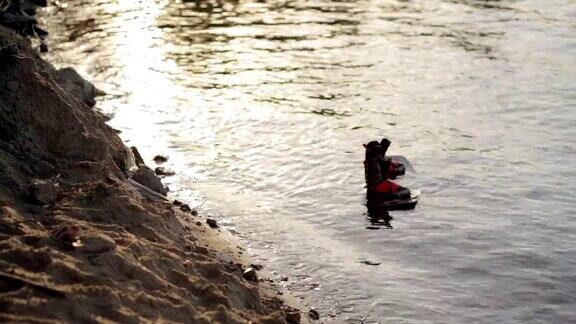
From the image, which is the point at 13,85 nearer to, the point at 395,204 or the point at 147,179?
the point at 147,179

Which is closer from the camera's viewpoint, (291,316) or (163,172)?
(291,316)

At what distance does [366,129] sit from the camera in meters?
19.7

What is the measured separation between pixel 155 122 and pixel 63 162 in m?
9.95

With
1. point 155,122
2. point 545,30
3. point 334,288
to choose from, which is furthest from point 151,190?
point 545,30

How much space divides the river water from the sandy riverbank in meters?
2.12

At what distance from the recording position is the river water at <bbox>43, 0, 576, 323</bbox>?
12.2 meters

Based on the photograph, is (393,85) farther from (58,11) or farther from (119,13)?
(58,11)

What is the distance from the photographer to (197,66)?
86.8 ft

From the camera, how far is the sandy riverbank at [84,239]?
737 cm

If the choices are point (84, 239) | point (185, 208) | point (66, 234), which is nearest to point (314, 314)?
point (84, 239)

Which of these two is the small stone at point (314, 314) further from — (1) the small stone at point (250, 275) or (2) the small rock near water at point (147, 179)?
(2) the small rock near water at point (147, 179)

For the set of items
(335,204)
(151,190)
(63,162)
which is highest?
(63,162)

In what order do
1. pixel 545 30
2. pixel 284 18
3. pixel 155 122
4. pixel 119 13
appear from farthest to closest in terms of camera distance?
pixel 119 13 → pixel 284 18 → pixel 545 30 → pixel 155 122

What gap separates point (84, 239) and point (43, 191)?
4.20ft
